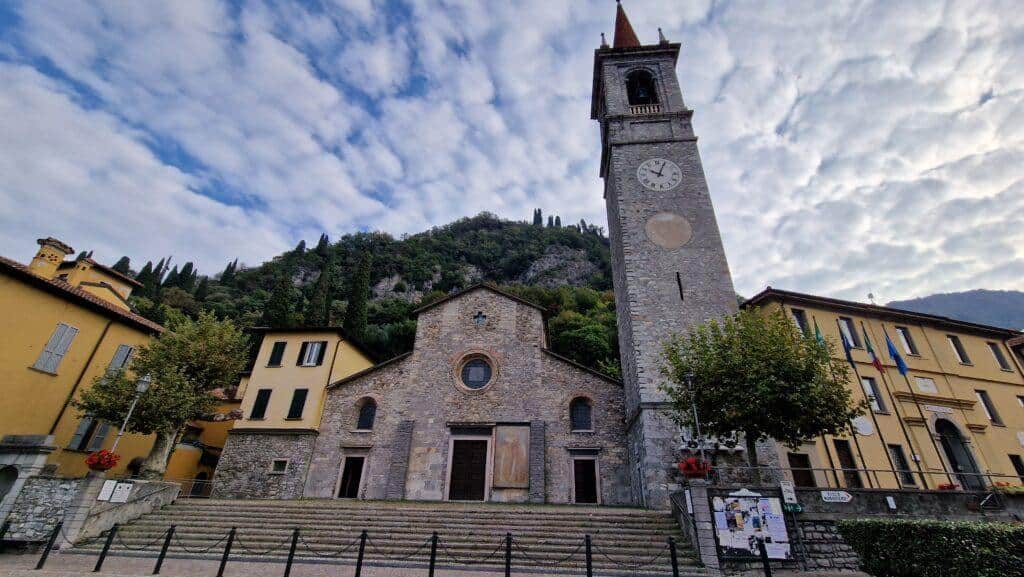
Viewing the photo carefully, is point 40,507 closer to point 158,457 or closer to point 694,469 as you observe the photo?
point 158,457

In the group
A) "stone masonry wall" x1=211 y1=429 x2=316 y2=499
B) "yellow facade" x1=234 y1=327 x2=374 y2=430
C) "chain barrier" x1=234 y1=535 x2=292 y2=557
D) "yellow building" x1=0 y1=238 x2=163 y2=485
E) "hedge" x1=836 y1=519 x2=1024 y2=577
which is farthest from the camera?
"yellow facade" x1=234 y1=327 x2=374 y2=430

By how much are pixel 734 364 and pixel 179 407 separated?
21.1 metres

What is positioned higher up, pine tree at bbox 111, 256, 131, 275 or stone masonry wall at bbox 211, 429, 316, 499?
pine tree at bbox 111, 256, 131, 275

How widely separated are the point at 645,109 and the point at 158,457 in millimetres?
28071

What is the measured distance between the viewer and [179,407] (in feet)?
59.4

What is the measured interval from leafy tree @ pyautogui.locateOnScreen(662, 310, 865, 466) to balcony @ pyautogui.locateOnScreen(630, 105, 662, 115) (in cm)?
1383

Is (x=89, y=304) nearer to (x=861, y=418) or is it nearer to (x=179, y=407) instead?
(x=179, y=407)

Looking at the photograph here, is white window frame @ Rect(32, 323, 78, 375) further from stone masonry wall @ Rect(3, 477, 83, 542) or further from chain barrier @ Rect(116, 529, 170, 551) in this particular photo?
chain barrier @ Rect(116, 529, 170, 551)

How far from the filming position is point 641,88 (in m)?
25.3

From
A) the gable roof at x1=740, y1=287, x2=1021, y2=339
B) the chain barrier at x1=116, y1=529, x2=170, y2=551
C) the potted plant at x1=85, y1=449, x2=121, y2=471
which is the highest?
the gable roof at x1=740, y1=287, x2=1021, y2=339

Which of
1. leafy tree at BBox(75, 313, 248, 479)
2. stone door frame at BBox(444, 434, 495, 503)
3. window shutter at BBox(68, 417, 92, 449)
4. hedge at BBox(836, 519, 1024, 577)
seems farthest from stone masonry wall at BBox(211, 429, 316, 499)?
hedge at BBox(836, 519, 1024, 577)

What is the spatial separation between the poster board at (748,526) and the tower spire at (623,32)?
25156 millimetres

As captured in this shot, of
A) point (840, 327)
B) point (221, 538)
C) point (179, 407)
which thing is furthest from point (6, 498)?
point (840, 327)

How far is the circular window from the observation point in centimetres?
2200
